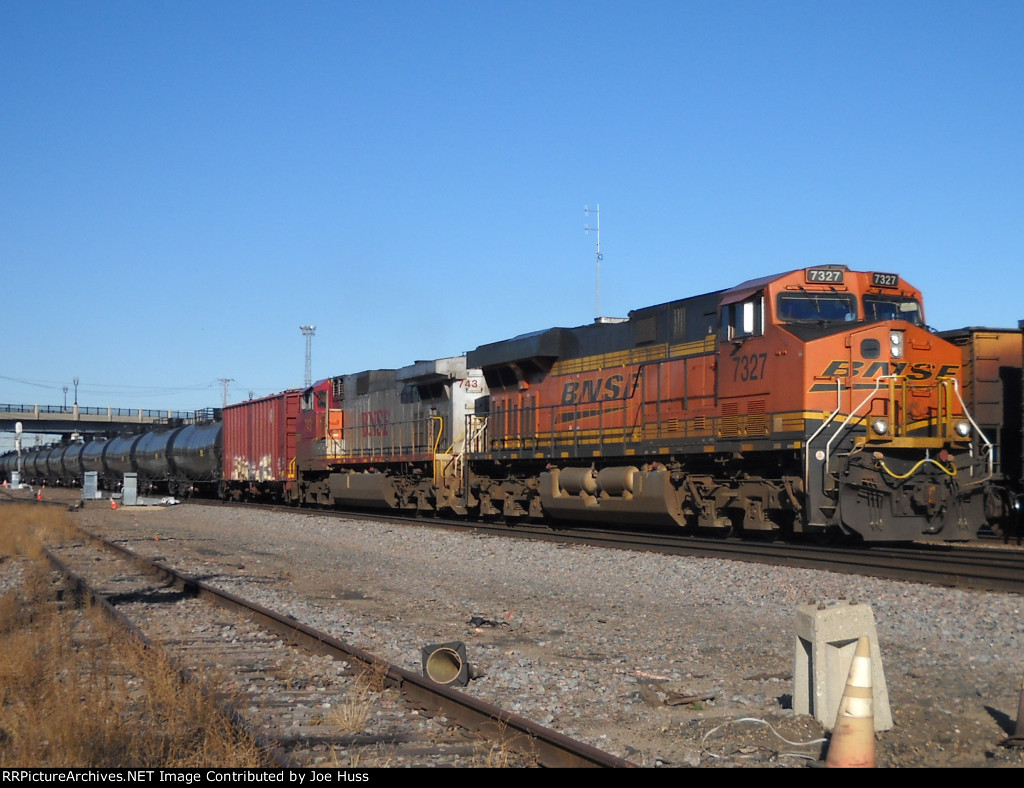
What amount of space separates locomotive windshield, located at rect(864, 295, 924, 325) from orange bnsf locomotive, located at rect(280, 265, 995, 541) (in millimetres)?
20

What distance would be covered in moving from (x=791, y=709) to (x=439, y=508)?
17.9 metres

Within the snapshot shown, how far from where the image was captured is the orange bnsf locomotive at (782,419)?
43.7 feet

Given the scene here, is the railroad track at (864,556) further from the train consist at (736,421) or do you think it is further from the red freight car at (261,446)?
the red freight car at (261,446)

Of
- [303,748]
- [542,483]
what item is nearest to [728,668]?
[303,748]

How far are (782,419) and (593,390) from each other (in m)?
5.21

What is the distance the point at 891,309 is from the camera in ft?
47.4

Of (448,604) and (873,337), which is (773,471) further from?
(448,604)

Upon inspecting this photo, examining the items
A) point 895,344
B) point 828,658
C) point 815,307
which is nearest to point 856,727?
point 828,658

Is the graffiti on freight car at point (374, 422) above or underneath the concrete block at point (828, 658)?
above

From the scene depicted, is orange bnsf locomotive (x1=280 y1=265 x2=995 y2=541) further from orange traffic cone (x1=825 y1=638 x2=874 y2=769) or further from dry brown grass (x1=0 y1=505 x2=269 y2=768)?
dry brown grass (x1=0 y1=505 x2=269 y2=768)

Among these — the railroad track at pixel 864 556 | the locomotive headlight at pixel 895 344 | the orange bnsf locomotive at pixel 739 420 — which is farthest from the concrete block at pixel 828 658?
the locomotive headlight at pixel 895 344

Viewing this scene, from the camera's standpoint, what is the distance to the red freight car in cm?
3144

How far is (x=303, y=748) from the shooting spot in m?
5.22

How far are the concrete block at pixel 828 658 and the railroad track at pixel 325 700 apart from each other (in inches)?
65.3
